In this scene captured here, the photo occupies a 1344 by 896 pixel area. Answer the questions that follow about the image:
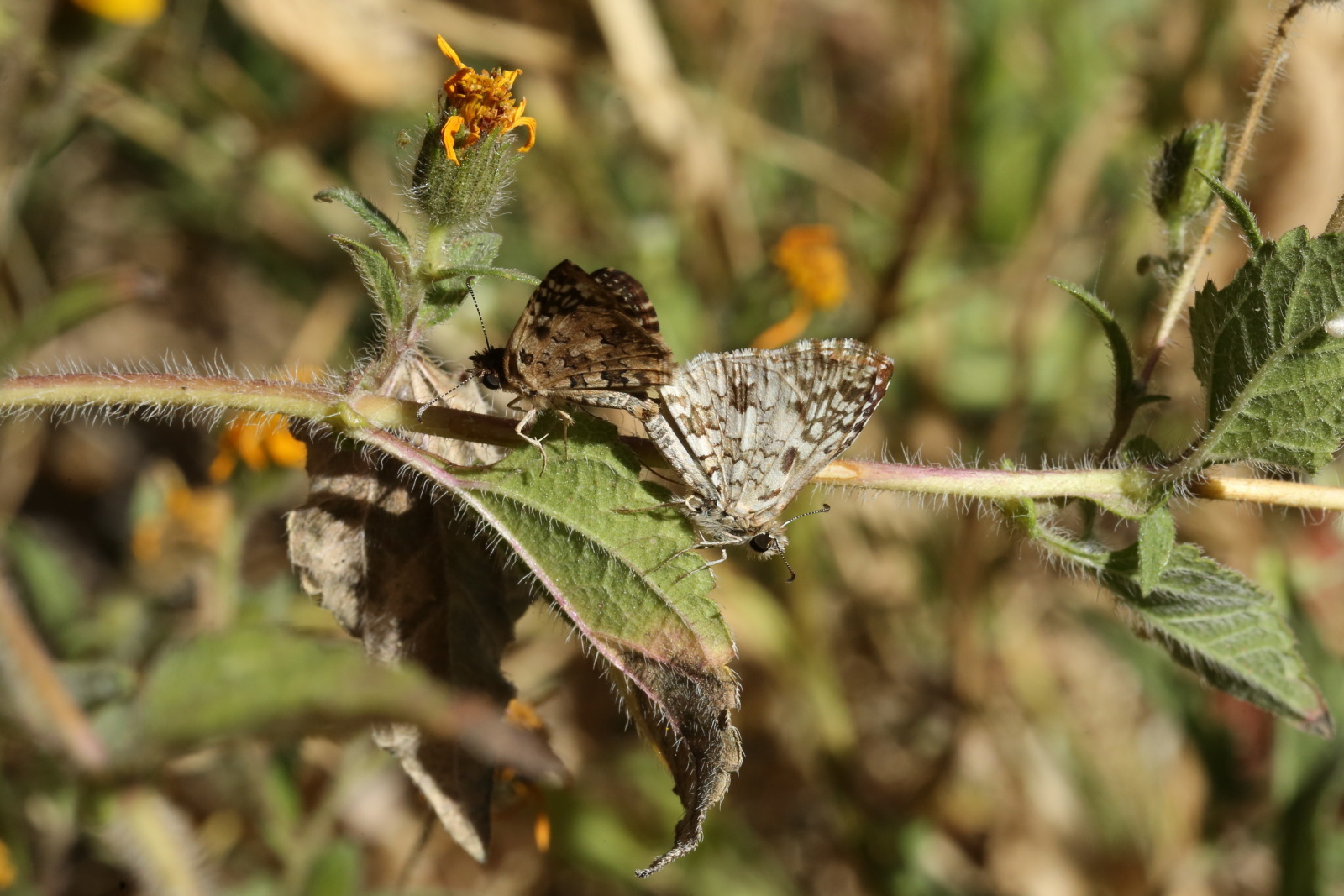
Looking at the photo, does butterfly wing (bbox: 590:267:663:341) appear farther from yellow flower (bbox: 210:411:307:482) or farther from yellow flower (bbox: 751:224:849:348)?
yellow flower (bbox: 751:224:849:348)

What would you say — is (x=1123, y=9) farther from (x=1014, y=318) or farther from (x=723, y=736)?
(x=723, y=736)

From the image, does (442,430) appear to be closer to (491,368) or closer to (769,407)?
(491,368)

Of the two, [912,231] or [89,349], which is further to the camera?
[89,349]

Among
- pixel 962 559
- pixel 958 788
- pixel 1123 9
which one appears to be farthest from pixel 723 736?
pixel 1123 9

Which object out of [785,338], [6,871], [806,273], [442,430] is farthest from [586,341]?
[6,871]

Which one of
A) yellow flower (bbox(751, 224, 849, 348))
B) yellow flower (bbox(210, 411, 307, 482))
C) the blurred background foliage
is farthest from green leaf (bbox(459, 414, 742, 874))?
yellow flower (bbox(751, 224, 849, 348))

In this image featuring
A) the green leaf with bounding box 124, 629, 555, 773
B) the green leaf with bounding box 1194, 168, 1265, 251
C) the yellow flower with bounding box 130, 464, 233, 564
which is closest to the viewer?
the green leaf with bounding box 124, 629, 555, 773

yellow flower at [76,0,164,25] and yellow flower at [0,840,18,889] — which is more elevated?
yellow flower at [76,0,164,25]
